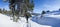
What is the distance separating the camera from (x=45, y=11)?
2396mm

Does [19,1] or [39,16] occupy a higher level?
[19,1]

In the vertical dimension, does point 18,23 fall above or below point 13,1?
below

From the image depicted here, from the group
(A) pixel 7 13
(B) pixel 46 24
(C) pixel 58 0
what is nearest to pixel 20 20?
(A) pixel 7 13

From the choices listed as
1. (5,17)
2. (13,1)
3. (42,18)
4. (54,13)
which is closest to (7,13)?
(5,17)

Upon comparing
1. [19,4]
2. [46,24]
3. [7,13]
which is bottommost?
[46,24]

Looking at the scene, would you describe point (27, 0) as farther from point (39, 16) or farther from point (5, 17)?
point (5, 17)

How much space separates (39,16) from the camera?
2.42 metres

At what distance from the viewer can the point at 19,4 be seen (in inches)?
95.7

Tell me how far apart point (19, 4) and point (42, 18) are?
478 millimetres

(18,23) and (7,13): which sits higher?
(7,13)

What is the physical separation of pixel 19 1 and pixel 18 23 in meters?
0.40

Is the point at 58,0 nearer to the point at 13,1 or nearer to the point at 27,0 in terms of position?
the point at 27,0

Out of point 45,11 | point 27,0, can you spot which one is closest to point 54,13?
point 45,11

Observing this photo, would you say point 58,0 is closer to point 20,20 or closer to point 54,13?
point 54,13
